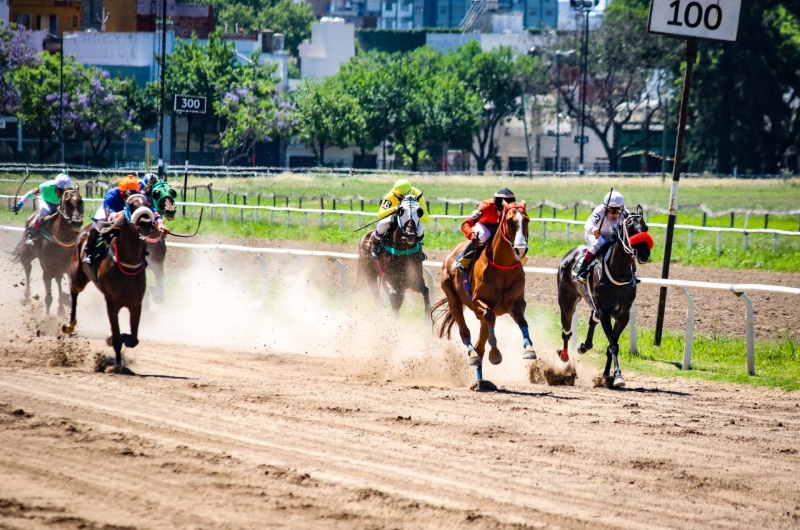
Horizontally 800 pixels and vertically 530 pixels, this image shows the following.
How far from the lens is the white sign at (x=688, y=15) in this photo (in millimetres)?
12930

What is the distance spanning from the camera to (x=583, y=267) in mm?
11367

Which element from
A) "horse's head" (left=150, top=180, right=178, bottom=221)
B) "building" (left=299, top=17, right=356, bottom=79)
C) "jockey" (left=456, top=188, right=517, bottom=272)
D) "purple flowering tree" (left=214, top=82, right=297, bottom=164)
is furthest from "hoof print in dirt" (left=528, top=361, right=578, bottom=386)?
"building" (left=299, top=17, right=356, bottom=79)

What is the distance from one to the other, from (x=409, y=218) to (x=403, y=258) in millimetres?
571

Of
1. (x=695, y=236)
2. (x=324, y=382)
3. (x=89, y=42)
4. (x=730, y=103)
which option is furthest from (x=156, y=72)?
(x=324, y=382)

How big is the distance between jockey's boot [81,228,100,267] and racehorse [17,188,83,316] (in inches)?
95.9

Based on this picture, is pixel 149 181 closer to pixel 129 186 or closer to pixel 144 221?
pixel 129 186

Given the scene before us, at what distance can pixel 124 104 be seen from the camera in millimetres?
57375

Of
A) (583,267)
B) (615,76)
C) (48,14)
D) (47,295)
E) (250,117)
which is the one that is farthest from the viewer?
(48,14)

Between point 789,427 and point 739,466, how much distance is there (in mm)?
1626

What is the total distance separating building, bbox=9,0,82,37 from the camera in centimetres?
7169

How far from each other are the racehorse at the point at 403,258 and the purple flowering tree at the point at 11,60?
45.2 metres

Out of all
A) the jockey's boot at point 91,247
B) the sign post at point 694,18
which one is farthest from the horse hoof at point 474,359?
the jockey's boot at point 91,247

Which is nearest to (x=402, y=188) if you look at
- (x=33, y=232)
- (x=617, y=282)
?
(x=617, y=282)

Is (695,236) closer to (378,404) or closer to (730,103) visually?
(378,404)
